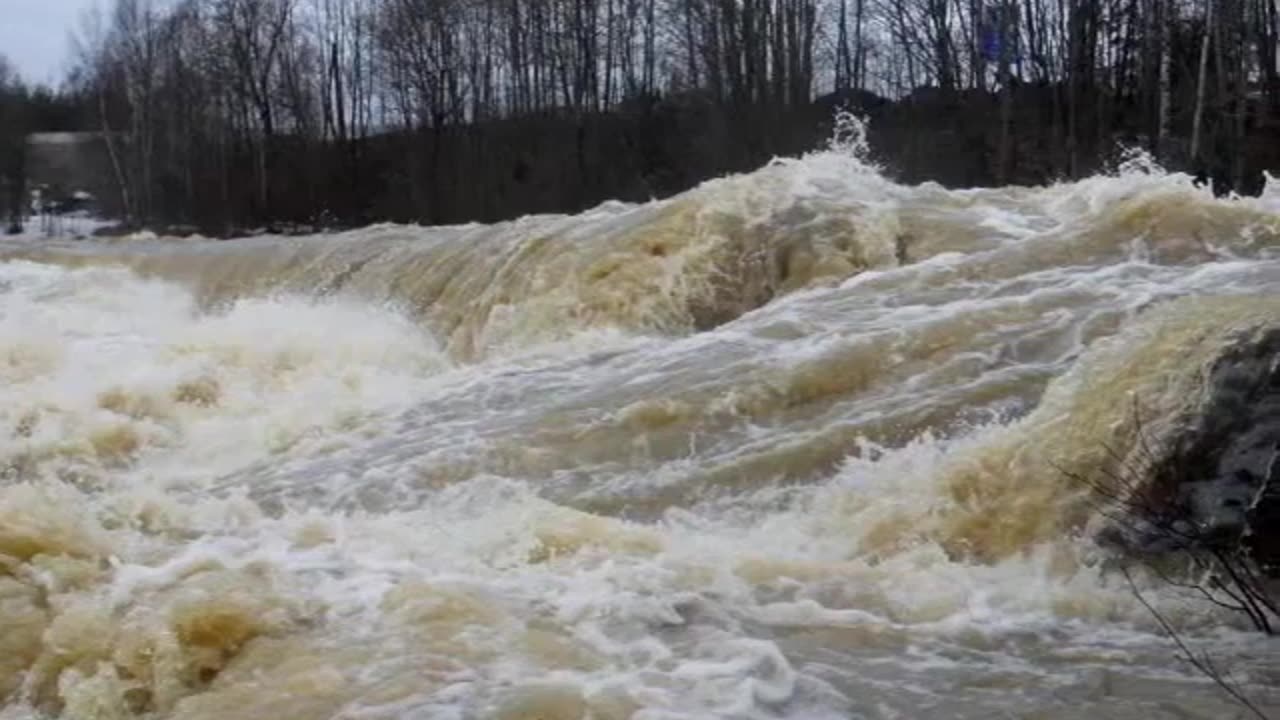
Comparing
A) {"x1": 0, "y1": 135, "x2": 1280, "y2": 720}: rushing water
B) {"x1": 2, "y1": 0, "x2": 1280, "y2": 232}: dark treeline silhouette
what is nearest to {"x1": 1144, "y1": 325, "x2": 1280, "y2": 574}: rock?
{"x1": 0, "y1": 135, "x2": 1280, "y2": 720}: rushing water

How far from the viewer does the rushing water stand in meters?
4.82

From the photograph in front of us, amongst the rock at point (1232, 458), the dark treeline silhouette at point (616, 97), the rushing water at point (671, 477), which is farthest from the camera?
the dark treeline silhouette at point (616, 97)

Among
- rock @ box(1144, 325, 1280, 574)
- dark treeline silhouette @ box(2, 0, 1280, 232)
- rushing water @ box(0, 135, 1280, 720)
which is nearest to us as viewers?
rushing water @ box(0, 135, 1280, 720)

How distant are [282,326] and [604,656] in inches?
375

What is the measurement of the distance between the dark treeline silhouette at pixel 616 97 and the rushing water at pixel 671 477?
1450 centimetres

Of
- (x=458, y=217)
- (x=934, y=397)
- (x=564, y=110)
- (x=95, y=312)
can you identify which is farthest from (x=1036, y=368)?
(x=564, y=110)

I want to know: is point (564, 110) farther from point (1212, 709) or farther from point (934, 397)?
point (1212, 709)

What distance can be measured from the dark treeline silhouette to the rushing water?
1450 centimetres

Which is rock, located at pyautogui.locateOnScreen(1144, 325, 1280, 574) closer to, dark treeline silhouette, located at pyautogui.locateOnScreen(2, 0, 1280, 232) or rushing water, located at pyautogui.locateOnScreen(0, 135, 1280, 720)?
rushing water, located at pyautogui.locateOnScreen(0, 135, 1280, 720)

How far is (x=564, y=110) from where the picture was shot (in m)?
38.5

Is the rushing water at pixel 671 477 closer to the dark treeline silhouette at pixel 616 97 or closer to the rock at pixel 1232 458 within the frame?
the rock at pixel 1232 458

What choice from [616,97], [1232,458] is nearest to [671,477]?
[1232,458]

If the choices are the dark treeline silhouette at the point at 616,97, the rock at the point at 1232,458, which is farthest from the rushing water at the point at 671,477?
the dark treeline silhouette at the point at 616,97

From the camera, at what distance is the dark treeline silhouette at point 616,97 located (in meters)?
29.7
